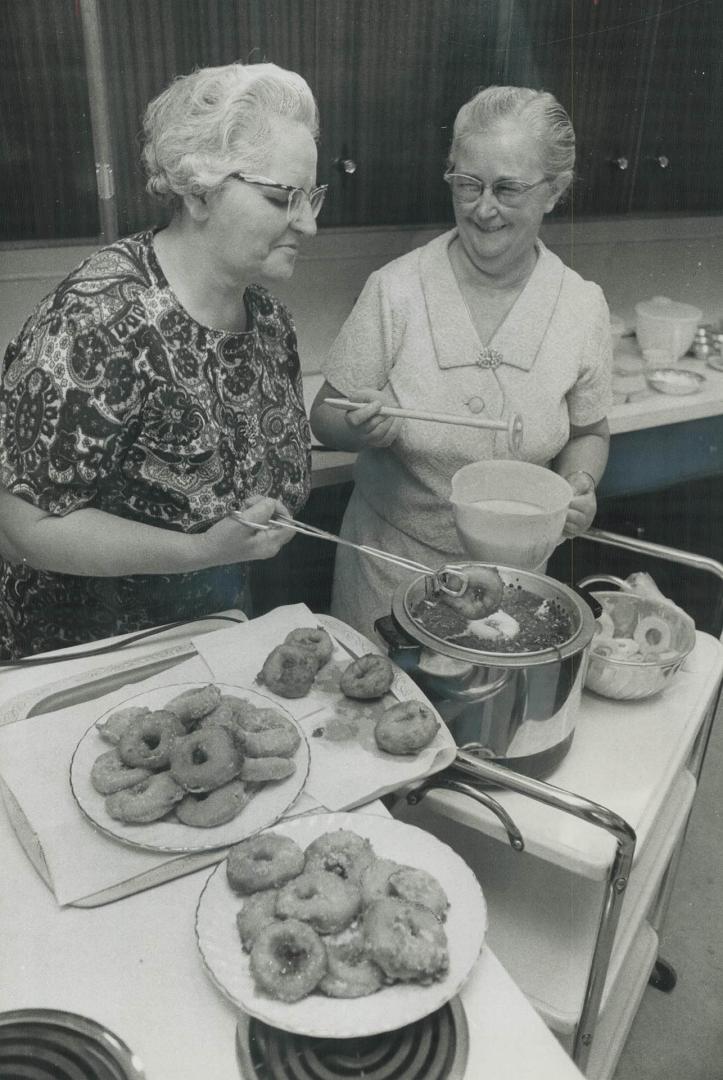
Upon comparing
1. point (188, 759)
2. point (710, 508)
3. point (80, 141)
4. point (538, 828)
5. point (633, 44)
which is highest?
point (633, 44)

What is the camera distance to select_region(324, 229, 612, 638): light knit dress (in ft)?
5.11

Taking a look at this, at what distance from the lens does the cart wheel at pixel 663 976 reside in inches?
70.7

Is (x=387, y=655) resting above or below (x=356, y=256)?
below

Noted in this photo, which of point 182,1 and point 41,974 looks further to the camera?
point 182,1

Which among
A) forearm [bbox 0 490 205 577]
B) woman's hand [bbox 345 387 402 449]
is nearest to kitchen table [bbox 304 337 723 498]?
woman's hand [bbox 345 387 402 449]

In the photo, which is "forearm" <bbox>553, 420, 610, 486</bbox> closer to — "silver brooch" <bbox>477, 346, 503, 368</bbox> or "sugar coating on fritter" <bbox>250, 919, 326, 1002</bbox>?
"silver brooch" <bbox>477, 346, 503, 368</bbox>

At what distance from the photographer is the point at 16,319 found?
218 centimetres

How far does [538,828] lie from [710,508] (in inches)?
95.2

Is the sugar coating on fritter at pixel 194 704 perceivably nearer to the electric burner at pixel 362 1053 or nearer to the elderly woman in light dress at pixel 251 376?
the elderly woman in light dress at pixel 251 376

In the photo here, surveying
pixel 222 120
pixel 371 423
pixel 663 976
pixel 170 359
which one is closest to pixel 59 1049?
pixel 170 359

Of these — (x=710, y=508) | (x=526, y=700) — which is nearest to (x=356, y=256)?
(x=710, y=508)

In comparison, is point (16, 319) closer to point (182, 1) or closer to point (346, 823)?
point (182, 1)

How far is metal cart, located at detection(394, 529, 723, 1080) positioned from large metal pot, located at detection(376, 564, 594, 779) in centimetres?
4

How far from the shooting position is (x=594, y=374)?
1647mm
